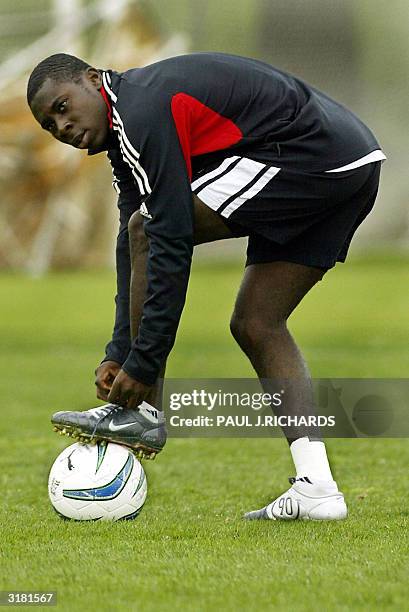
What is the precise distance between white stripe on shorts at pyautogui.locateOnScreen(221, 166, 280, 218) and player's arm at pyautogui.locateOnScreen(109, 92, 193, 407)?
19cm

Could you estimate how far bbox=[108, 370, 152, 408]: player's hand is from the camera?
4.60 meters

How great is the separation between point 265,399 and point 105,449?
74 centimetres

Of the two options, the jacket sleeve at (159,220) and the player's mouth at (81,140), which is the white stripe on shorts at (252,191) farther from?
the player's mouth at (81,140)

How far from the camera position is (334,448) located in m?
7.38

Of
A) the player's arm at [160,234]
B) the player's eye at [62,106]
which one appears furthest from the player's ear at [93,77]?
the player's arm at [160,234]

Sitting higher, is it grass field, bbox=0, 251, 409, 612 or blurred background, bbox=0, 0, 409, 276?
grass field, bbox=0, 251, 409, 612

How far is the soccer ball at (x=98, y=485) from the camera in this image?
4801 millimetres

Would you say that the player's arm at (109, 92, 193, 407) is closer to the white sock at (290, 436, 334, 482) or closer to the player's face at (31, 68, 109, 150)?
the player's face at (31, 68, 109, 150)

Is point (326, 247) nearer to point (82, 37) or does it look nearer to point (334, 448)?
point (334, 448)

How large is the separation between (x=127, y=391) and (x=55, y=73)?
1.30 meters

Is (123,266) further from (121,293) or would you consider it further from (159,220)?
(159,220)

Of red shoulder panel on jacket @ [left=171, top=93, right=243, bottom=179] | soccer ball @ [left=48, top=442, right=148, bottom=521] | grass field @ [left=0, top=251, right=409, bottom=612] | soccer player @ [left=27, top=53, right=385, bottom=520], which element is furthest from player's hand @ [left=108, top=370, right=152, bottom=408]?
red shoulder panel on jacket @ [left=171, top=93, right=243, bottom=179]

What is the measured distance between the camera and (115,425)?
15.6 feet

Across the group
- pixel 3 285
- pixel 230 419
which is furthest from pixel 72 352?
pixel 3 285
